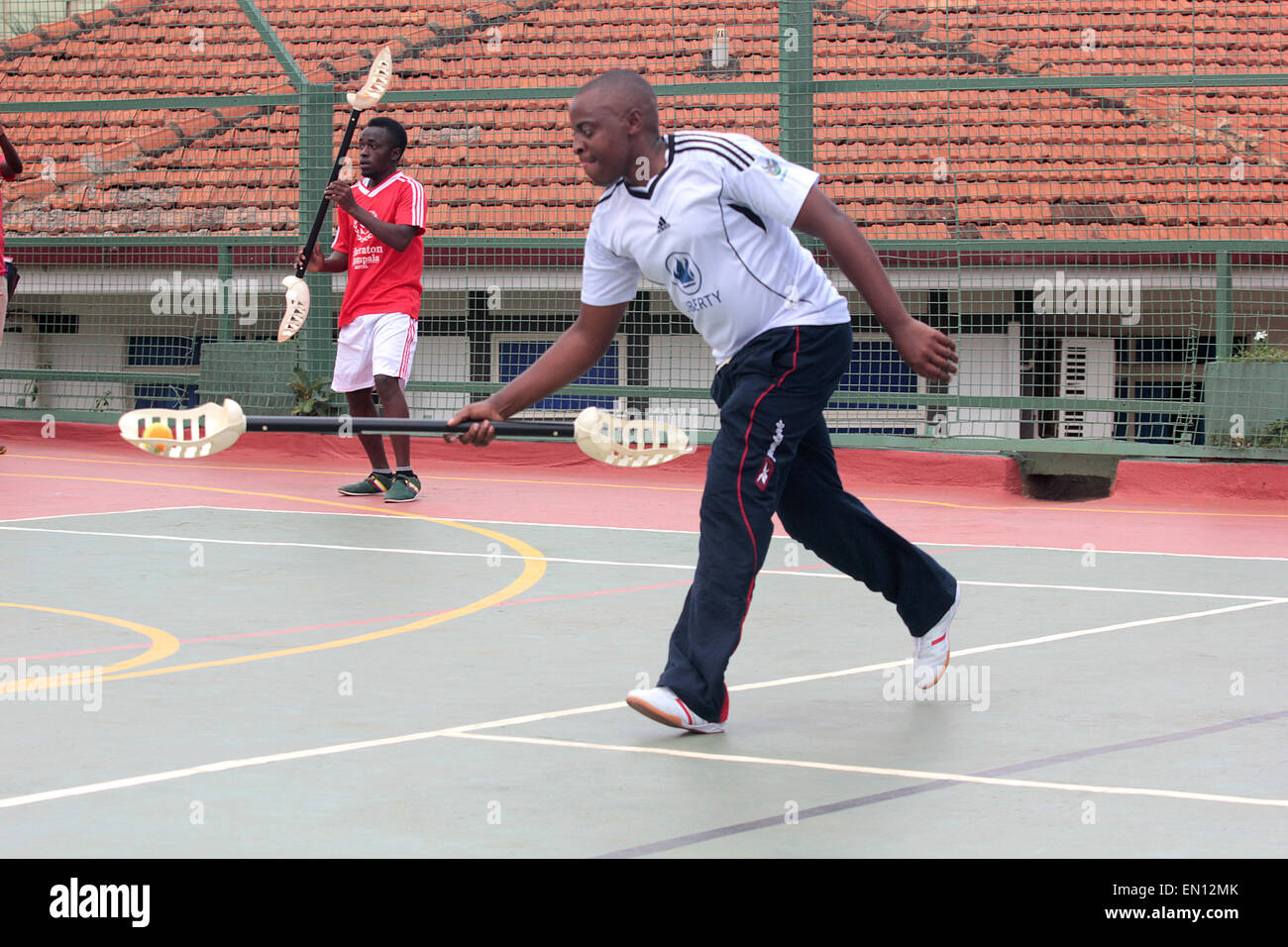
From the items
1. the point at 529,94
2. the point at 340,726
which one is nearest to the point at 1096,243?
the point at 529,94

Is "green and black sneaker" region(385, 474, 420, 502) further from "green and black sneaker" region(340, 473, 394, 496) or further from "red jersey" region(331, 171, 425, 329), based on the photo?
"red jersey" region(331, 171, 425, 329)

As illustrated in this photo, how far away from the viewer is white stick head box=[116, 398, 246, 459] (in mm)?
5828

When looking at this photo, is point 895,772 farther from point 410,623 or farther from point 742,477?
Result: point 410,623

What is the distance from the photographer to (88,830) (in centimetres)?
447

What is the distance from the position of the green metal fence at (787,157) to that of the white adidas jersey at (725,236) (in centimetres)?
725

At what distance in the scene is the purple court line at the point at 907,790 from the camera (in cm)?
435

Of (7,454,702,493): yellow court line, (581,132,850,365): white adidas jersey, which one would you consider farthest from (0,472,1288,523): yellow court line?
(581,132,850,365): white adidas jersey

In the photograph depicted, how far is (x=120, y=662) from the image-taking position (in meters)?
6.71

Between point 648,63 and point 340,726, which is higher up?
point 648,63

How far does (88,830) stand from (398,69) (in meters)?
15.9

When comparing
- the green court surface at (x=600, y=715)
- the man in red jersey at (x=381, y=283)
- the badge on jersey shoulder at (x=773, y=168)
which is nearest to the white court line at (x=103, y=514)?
the man in red jersey at (x=381, y=283)

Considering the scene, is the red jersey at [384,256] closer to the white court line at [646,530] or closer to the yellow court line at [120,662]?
the white court line at [646,530]

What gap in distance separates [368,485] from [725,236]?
7.50 meters
